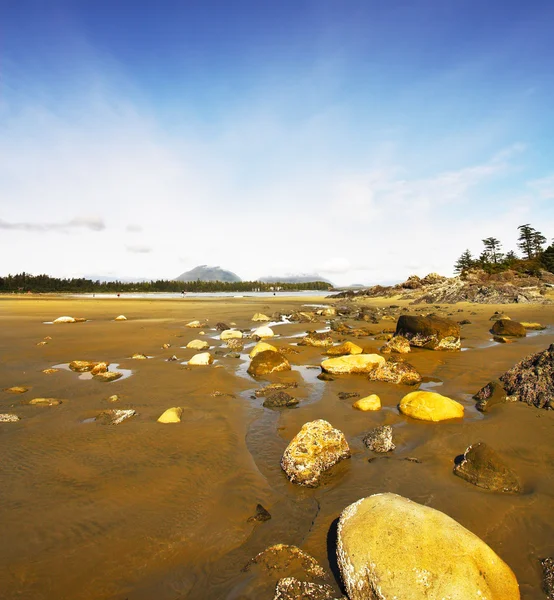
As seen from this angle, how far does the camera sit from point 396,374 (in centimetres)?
927

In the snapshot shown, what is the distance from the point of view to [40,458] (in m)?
5.32

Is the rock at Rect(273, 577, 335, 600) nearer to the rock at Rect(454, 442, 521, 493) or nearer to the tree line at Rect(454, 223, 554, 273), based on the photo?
the rock at Rect(454, 442, 521, 493)

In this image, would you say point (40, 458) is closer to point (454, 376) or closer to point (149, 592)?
point (149, 592)

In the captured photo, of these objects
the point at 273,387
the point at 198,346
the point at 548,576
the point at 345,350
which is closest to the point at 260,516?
the point at 548,576

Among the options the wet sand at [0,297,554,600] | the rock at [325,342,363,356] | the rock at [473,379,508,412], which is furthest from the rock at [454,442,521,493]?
the rock at [325,342,363,356]

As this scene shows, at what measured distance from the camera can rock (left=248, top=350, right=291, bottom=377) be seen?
1034 centimetres

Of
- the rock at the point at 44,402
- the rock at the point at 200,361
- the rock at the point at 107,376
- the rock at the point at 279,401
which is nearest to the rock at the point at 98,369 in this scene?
the rock at the point at 107,376

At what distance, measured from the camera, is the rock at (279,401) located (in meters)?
7.73

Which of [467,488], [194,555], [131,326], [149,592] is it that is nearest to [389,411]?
[467,488]

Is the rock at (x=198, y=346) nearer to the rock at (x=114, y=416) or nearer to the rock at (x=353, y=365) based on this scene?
the rock at (x=353, y=365)

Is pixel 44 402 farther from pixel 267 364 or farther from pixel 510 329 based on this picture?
pixel 510 329

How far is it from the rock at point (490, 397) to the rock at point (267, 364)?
17.4ft

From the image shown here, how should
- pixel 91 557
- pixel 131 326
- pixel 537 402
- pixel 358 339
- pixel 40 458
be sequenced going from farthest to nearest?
pixel 131 326
pixel 358 339
pixel 537 402
pixel 40 458
pixel 91 557

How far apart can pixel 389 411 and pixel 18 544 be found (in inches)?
250
